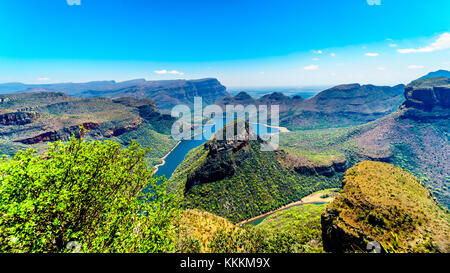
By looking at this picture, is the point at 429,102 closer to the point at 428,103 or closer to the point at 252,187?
the point at 428,103

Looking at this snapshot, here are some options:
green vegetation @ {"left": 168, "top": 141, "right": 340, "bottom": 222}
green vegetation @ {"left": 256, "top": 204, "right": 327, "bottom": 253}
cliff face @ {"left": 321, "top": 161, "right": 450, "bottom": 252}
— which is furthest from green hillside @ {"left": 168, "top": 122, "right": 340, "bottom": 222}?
cliff face @ {"left": 321, "top": 161, "right": 450, "bottom": 252}

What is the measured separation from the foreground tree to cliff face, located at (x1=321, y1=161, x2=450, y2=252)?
88.9ft

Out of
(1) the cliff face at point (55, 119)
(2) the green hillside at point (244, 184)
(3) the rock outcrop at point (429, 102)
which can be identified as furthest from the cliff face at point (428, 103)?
(1) the cliff face at point (55, 119)

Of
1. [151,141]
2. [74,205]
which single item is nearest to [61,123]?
[151,141]

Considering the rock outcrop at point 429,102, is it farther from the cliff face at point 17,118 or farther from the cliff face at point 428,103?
the cliff face at point 17,118

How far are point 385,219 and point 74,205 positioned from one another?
3770 centimetres

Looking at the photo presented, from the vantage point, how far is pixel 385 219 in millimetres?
26484

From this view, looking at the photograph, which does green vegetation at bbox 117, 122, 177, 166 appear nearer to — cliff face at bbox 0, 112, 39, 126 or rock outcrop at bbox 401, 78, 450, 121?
cliff face at bbox 0, 112, 39, 126

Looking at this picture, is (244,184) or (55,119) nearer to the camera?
(244,184)

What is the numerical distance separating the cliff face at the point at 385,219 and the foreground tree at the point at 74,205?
1067 inches

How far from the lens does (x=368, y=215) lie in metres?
28.0

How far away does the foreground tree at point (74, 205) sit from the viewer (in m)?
7.55
